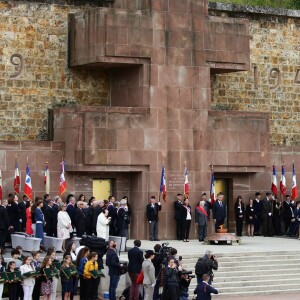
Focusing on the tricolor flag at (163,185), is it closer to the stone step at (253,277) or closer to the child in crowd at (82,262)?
the stone step at (253,277)

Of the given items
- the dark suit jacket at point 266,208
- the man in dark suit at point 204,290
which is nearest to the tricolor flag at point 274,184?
the dark suit jacket at point 266,208

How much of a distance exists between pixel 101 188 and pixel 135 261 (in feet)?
36.5

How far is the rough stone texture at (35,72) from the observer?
40719 mm

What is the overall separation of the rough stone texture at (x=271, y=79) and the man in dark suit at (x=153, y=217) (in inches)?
251

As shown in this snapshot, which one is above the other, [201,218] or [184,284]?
[201,218]

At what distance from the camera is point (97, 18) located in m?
40.8

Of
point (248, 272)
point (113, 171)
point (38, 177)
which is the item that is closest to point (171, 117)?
point (113, 171)

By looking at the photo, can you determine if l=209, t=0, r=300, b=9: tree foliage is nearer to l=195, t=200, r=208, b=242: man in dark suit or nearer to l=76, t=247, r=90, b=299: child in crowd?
l=195, t=200, r=208, b=242: man in dark suit

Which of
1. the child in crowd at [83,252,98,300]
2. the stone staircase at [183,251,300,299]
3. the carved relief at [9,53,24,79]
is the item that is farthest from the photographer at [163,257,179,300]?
the carved relief at [9,53,24,79]

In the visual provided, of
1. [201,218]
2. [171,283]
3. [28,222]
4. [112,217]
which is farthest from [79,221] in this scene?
[171,283]

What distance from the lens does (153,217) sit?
4066 cm

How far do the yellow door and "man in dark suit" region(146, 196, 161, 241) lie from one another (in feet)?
6.68

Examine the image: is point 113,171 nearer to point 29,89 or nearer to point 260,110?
point 29,89

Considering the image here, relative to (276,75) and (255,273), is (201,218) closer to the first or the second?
(255,273)
